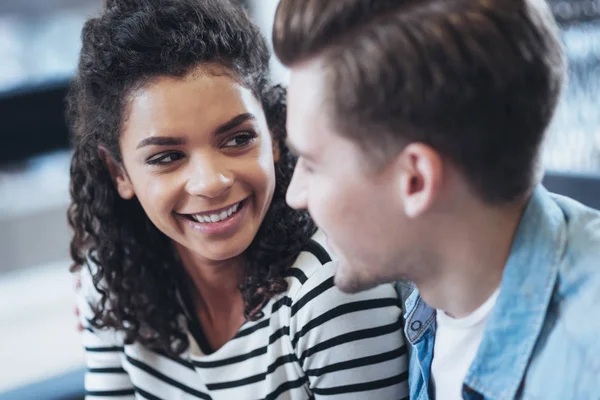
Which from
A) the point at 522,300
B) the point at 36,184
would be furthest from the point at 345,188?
the point at 36,184

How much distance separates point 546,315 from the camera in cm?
82

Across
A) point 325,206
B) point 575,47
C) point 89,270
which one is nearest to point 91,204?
point 89,270

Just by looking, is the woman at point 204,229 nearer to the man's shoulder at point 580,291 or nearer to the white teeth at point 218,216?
the white teeth at point 218,216

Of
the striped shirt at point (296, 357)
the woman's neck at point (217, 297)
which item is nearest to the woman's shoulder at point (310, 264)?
the striped shirt at point (296, 357)

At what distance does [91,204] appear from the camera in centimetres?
135

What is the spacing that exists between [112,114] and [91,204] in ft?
0.80

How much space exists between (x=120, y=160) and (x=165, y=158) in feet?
0.45

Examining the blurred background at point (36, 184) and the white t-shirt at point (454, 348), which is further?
the blurred background at point (36, 184)

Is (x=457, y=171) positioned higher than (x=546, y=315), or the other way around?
(x=457, y=171)

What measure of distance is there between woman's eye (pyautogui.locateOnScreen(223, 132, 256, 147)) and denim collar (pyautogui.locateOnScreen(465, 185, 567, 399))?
449mm

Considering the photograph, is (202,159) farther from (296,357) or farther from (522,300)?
(522,300)

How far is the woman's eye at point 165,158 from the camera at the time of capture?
3.68 ft

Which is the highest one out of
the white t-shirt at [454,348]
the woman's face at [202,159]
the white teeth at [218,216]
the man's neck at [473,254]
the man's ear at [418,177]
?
the woman's face at [202,159]

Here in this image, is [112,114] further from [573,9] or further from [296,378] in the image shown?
[573,9]
